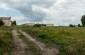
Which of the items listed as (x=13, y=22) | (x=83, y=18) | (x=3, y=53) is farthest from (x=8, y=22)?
(x=3, y=53)

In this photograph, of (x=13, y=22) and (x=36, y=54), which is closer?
(x=36, y=54)

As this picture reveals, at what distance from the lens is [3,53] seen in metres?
18.8

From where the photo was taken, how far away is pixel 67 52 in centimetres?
A: 1858

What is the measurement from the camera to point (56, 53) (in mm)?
18469

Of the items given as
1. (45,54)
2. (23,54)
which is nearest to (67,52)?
(45,54)

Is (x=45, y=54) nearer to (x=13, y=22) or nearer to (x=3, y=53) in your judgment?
(x=3, y=53)

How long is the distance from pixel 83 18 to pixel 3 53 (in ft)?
413

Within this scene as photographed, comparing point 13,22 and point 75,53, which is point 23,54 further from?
point 13,22

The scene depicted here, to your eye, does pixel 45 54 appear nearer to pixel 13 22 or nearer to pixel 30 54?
pixel 30 54

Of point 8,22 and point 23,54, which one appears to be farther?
point 8,22

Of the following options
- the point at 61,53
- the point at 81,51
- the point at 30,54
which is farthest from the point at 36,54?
the point at 81,51

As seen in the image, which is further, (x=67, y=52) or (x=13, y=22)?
(x=13, y=22)

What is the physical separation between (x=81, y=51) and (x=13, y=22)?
5024 inches

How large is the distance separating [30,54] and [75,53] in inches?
107
